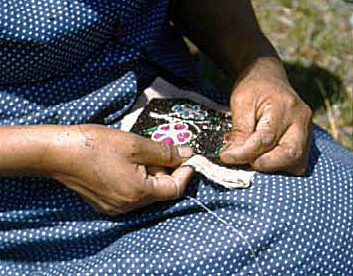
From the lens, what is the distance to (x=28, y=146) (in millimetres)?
1235

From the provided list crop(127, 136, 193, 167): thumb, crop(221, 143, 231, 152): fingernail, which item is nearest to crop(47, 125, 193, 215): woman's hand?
crop(127, 136, 193, 167): thumb

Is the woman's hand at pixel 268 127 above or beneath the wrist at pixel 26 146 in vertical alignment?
beneath

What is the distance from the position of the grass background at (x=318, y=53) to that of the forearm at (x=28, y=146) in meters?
1.12

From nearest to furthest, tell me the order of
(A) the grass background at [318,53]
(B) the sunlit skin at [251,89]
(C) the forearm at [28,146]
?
(C) the forearm at [28,146]
(B) the sunlit skin at [251,89]
(A) the grass background at [318,53]

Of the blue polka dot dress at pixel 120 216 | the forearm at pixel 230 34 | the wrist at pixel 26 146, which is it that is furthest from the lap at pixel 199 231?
the forearm at pixel 230 34

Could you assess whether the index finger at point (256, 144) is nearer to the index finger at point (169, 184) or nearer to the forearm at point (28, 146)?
the index finger at point (169, 184)

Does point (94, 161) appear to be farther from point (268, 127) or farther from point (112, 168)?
point (268, 127)

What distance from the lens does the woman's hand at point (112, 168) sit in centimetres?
125

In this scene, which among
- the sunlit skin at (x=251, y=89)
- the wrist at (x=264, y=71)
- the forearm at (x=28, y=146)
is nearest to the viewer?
the forearm at (x=28, y=146)

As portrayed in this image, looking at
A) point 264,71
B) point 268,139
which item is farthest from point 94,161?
point 264,71

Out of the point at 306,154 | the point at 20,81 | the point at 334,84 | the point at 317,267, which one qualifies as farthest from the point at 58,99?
the point at 334,84

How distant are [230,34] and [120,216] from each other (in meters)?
0.55

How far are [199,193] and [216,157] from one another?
91 mm

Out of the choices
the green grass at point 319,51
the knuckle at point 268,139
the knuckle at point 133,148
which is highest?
the knuckle at point 133,148
